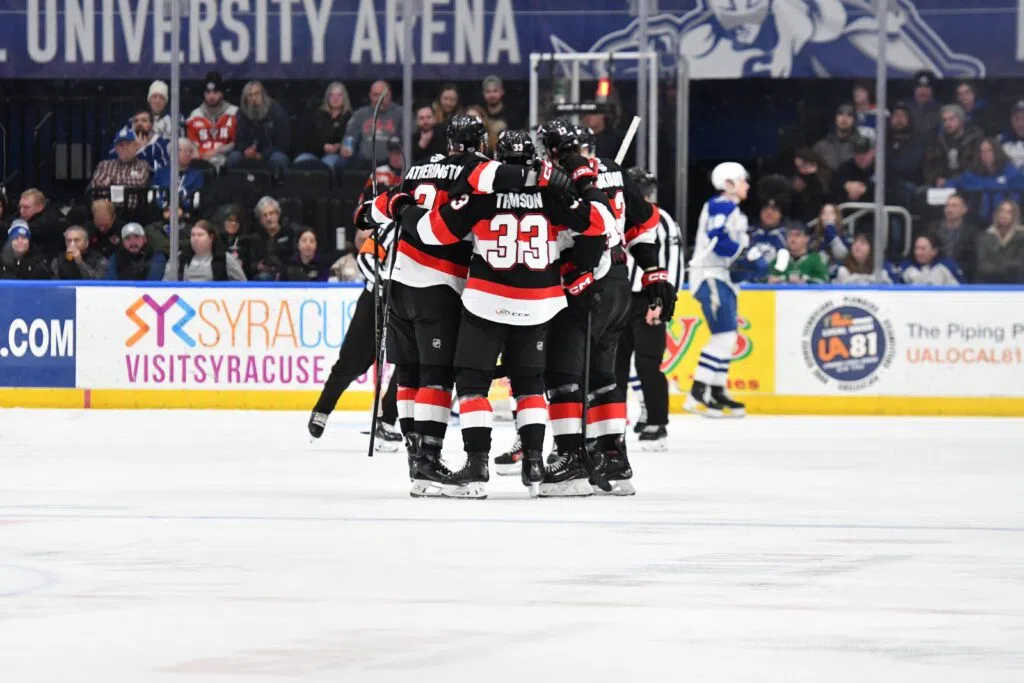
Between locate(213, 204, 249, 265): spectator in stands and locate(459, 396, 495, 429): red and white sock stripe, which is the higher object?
locate(213, 204, 249, 265): spectator in stands

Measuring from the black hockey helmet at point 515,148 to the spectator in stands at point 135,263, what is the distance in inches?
244

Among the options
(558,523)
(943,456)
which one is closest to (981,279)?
(943,456)

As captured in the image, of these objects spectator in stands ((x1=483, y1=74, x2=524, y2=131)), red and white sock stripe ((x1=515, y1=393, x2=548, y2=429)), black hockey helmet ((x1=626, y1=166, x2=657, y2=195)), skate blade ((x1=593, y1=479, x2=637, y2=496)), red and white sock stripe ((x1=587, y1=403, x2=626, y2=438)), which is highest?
spectator in stands ((x1=483, y1=74, x2=524, y2=131))

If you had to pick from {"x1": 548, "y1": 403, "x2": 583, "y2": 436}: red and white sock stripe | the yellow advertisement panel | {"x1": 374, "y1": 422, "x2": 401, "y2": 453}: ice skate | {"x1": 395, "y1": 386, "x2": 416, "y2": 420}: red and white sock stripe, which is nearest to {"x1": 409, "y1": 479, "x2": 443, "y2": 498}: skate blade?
{"x1": 548, "y1": 403, "x2": 583, "y2": 436}: red and white sock stripe

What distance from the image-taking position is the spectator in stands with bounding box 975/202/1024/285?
45.2 ft

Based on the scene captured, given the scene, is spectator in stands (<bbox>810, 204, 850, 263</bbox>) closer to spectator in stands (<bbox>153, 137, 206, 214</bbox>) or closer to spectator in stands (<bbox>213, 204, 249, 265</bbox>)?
spectator in stands (<bbox>213, 204, 249, 265</bbox>)

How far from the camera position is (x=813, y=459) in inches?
405

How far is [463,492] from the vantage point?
26.6 feet

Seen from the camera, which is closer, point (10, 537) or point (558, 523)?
point (10, 537)

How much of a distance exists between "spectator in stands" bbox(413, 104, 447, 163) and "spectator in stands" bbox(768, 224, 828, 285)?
2.31 meters

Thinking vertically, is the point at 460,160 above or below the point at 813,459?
above

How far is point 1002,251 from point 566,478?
642 cm

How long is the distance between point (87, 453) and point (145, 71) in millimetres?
4463

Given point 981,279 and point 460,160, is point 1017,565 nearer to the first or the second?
point 460,160
